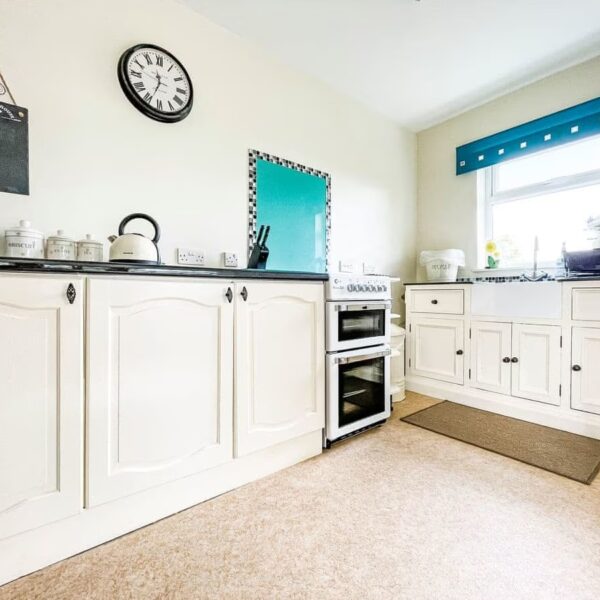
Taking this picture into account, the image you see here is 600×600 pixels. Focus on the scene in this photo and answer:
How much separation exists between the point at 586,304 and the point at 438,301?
3.07 feet

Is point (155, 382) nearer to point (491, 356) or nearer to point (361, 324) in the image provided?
point (361, 324)

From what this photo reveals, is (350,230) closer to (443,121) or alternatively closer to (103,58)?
(443,121)

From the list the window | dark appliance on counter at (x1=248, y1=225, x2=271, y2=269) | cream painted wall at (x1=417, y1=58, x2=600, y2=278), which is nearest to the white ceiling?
cream painted wall at (x1=417, y1=58, x2=600, y2=278)

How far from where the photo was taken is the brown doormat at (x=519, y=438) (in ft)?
5.38

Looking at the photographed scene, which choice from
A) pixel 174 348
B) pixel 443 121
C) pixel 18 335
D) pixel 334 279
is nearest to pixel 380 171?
pixel 443 121

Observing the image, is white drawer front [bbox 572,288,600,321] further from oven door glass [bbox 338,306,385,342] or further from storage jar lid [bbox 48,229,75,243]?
storage jar lid [bbox 48,229,75,243]

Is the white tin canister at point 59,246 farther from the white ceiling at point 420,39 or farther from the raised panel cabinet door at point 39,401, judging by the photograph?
the white ceiling at point 420,39

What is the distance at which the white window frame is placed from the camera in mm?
2564

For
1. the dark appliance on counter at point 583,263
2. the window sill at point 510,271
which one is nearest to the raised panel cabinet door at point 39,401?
the dark appliance on counter at point 583,263

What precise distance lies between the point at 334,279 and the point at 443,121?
2.48 m

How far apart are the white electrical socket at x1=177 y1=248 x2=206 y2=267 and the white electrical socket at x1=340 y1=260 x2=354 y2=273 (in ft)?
3.92

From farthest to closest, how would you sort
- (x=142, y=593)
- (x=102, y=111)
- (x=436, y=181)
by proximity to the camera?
(x=436, y=181) < (x=102, y=111) < (x=142, y=593)

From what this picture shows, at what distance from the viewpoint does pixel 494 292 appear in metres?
2.38

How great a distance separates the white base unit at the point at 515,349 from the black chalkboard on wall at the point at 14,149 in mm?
2675
